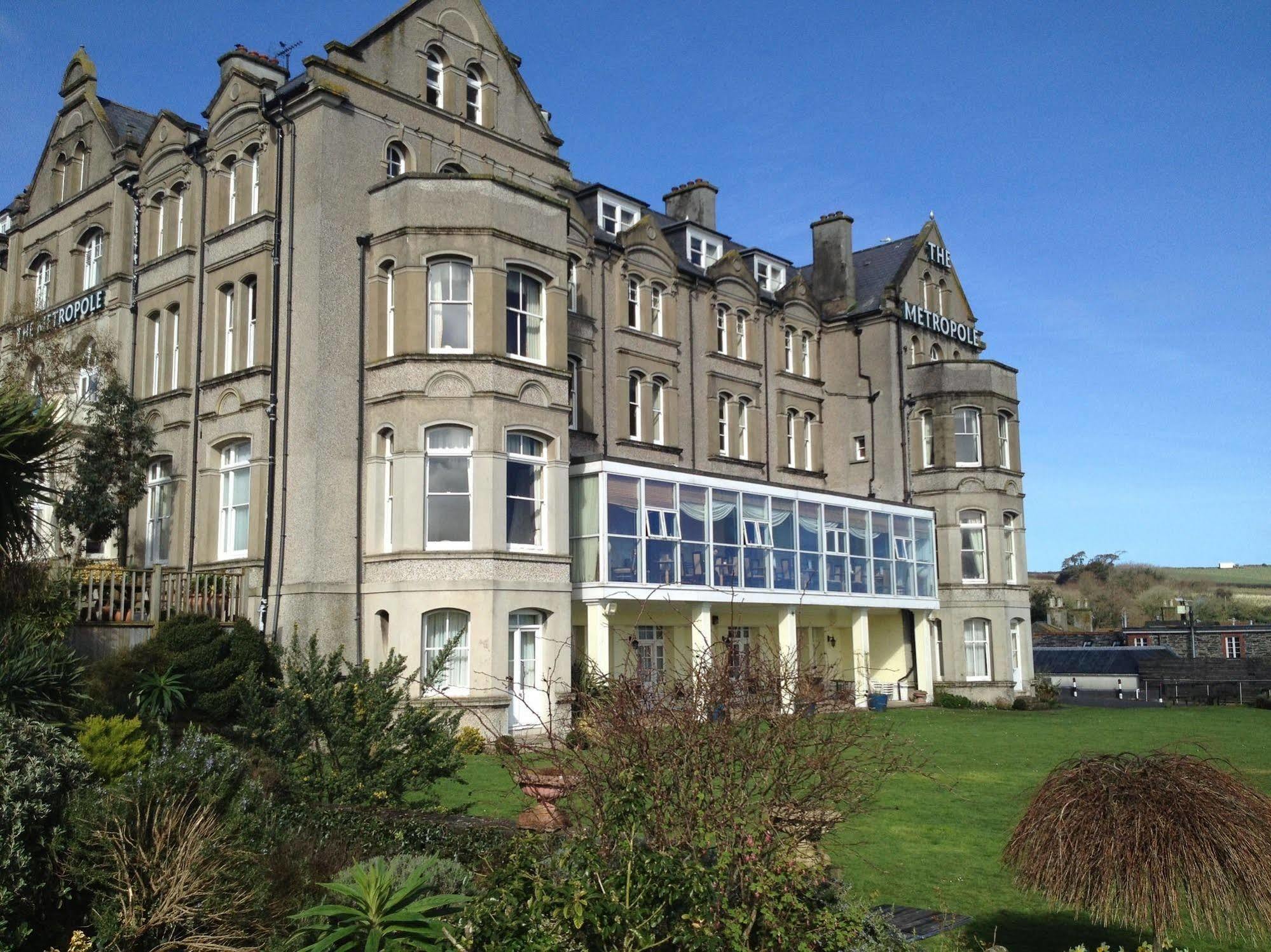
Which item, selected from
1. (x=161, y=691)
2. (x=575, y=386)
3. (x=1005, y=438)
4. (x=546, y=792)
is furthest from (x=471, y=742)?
(x=1005, y=438)

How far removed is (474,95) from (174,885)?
2333 centimetres

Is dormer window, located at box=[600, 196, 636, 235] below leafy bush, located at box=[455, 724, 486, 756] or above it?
above

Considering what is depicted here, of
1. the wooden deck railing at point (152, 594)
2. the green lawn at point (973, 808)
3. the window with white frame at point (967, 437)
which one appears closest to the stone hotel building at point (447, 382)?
the wooden deck railing at point (152, 594)

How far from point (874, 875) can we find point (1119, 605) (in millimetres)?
102202

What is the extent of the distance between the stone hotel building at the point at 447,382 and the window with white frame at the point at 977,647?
0.13 meters

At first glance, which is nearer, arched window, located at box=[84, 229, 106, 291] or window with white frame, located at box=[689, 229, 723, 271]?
arched window, located at box=[84, 229, 106, 291]

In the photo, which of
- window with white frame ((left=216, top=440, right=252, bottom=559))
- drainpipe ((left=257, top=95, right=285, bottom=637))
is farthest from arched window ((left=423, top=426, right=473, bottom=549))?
window with white frame ((left=216, top=440, right=252, bottom=559))

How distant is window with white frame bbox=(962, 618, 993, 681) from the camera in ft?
127

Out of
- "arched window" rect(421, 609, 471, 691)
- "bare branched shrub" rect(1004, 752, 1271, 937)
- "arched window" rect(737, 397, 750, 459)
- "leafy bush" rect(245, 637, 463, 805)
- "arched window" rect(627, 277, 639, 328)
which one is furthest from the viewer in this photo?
"arched window" rect(737, 397, 750, 459)

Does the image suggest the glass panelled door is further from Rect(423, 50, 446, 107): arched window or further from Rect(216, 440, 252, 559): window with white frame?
Rect(423, 50, 446, 107): arched window

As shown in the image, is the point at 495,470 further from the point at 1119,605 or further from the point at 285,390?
the point at 1119,605

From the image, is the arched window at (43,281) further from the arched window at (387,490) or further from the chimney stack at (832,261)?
the chimney stack at (832,261)

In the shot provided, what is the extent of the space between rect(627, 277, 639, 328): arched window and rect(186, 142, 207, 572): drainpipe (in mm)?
11584

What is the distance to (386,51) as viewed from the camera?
26188 mm
